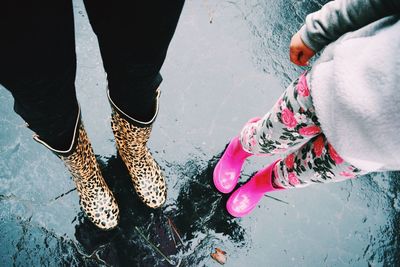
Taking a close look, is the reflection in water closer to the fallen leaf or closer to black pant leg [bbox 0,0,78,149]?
the fallen leaf

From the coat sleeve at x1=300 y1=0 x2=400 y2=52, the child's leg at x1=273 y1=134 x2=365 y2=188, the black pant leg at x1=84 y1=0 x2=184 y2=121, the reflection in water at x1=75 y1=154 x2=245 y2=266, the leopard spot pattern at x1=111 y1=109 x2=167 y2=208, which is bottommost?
the reflection in water at x1=75 y1=154 x2=245 y2=266

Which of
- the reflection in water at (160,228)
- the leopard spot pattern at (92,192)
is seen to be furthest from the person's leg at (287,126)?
the leopard spot pattern at (92,192)

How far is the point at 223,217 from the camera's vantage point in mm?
1784

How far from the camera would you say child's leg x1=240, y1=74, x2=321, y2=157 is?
107 centimetres

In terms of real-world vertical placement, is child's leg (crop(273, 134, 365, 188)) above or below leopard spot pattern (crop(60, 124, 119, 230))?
above

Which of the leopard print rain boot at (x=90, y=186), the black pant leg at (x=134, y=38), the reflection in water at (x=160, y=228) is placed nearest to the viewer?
the black pant leg at (x=134, y=38)

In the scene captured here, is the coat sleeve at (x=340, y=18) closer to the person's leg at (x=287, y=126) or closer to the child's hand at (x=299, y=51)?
the child's hand at (x=299, y=51)

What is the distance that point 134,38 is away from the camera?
91 cm

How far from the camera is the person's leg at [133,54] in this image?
83 centimetres

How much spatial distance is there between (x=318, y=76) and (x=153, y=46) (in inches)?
19.9

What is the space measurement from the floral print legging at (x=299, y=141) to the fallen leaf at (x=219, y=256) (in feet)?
1.82

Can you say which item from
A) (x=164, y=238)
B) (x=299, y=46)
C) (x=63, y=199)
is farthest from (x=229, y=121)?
(x=63, y=199)

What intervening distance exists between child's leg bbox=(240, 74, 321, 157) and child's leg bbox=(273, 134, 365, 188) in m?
0.04

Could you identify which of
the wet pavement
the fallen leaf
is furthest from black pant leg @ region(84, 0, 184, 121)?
the fallen leaf
